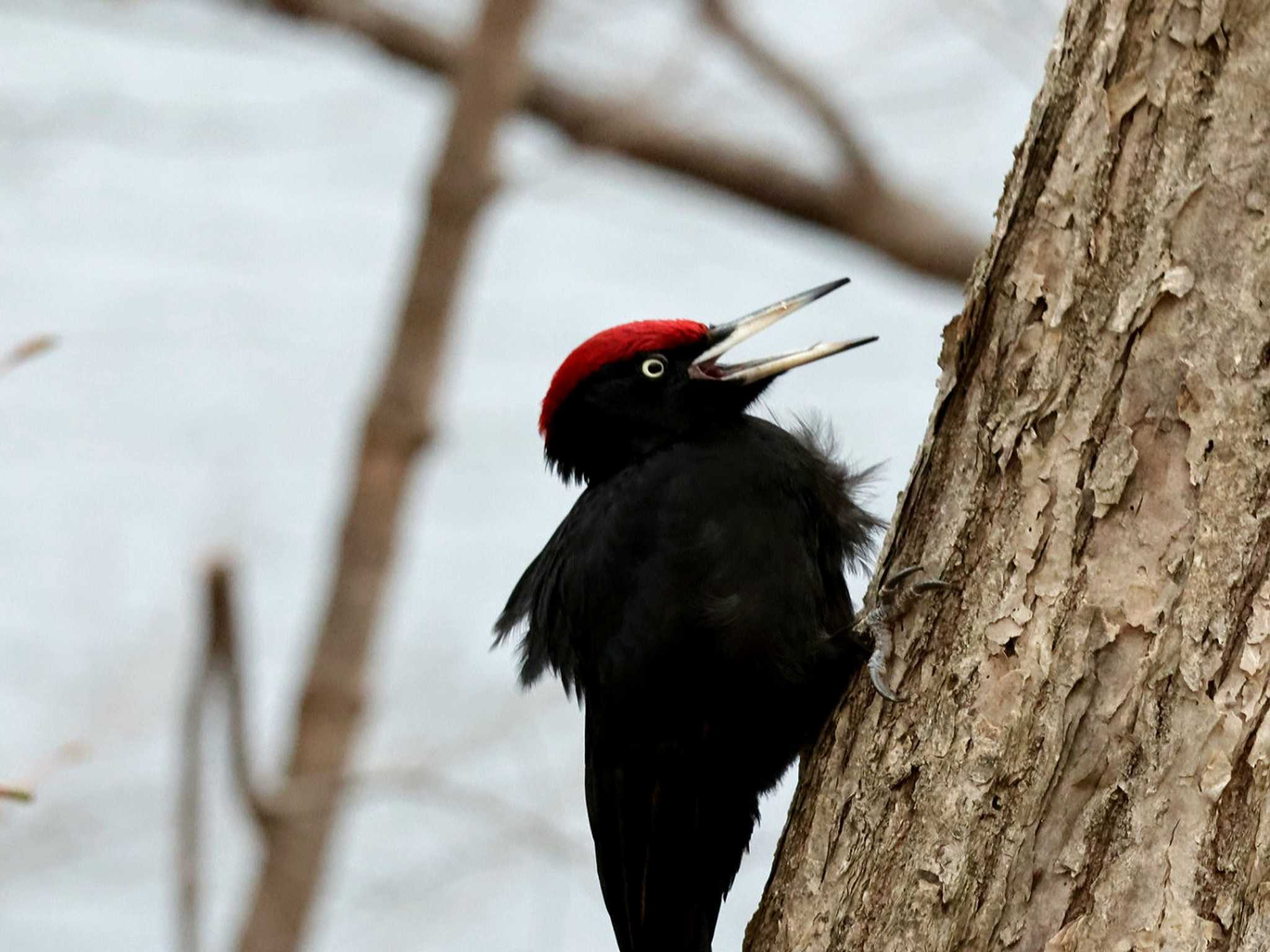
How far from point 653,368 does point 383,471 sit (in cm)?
161

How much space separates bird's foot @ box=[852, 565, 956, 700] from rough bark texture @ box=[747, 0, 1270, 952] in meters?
0.03

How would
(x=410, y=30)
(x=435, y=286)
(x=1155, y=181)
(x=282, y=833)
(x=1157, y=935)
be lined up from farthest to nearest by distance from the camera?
(x=410, y=30) → (x=435, y=286) → (x=282, y=833) → (x=1155, y=181) → (x=1157, y=935)

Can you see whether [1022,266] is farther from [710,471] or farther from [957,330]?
[710,471]

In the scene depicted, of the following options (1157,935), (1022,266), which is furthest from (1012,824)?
(1022,266)

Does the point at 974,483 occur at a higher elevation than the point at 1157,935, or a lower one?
higher

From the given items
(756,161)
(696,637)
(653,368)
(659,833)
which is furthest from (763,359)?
(756,161)

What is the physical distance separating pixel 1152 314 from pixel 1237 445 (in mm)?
192

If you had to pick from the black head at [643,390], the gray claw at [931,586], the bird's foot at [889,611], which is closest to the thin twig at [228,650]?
the black head at [643,390]

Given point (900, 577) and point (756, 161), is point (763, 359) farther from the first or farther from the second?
point (756, 161)

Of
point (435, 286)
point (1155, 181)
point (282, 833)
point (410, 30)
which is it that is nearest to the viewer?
point (1155, 181)

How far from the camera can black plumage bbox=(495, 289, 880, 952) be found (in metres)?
2.71

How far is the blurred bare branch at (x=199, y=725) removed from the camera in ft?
11.8

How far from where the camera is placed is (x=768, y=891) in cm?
226

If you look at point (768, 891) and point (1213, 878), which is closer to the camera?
point (1213, 878)
